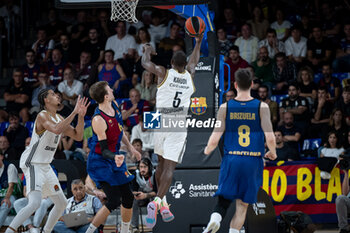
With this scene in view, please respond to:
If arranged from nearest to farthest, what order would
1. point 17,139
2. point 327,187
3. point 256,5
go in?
point 327,187 < point 17,139 < point 256,5

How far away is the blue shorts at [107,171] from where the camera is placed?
763 centimetres

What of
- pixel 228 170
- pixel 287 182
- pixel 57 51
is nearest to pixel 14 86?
pixel 57 51

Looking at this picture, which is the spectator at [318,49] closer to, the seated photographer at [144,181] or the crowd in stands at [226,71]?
the crowd in stands at [226,71]

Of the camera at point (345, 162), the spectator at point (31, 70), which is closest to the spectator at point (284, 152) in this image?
the camera at point (345, 162)

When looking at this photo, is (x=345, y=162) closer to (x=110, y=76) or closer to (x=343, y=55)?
(x=343, y=55)

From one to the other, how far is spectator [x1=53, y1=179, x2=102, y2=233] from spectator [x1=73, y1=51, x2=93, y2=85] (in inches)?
183

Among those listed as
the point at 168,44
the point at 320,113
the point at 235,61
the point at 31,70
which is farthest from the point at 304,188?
the point at 31,70

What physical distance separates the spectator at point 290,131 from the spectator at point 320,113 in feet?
1.23

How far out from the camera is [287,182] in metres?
10.8

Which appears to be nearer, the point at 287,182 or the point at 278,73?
the point at 287,182

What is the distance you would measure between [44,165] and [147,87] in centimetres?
509

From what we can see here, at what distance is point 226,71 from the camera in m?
12.8

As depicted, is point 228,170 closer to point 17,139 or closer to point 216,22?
point 17,139

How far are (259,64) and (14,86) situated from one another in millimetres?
6018
